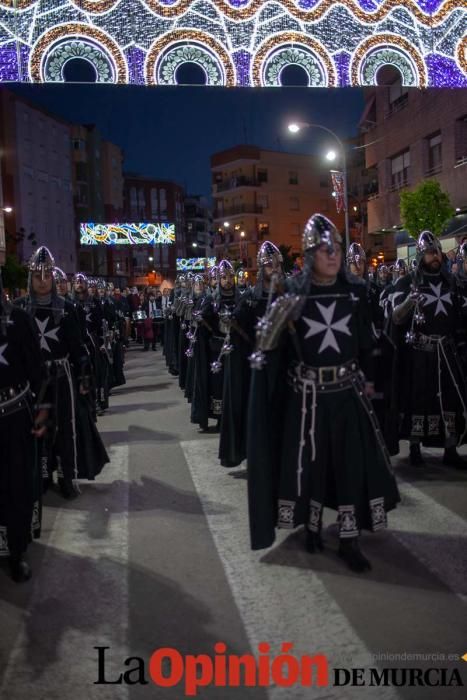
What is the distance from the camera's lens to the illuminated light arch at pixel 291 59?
885cm

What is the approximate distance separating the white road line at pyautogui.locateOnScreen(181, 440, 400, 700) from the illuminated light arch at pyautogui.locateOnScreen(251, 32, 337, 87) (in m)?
5.43

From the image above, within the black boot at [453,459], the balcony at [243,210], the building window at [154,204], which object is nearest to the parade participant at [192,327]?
the black boot at [453,459]

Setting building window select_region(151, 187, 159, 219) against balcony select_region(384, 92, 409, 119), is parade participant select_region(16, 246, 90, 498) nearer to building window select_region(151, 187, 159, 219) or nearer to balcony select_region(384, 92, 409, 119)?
balcony select_region(384, 92, 409, 119)

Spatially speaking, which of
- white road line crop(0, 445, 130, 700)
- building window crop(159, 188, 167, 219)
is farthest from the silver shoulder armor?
building window crop(159, 188, 167, 219)

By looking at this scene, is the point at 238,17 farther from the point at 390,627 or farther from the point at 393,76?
the point at 393,76

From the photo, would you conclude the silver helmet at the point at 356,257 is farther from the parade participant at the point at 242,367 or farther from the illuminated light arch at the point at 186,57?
the illuminated light arch at the point at 186,57

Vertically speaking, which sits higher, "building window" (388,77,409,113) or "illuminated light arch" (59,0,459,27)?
"building window" (388,77,409,113)

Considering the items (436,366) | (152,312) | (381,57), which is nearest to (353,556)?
(436,366)

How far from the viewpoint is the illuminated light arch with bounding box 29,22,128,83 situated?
853cm

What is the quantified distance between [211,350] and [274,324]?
5.77m

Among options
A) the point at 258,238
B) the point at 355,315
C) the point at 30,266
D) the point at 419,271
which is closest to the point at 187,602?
the point at 355,315

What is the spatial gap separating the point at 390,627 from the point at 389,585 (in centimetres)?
60

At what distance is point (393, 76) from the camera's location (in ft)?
98.2

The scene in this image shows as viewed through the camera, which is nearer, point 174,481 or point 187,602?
point 187,602
